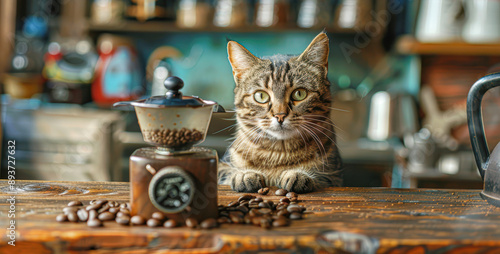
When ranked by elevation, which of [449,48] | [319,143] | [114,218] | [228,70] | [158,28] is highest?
[158,28]

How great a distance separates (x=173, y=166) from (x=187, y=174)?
3 cm

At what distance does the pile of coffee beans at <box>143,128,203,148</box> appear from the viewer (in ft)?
2.54

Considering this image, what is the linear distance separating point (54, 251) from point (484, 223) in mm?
726

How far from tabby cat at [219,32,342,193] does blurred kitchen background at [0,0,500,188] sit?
125cm

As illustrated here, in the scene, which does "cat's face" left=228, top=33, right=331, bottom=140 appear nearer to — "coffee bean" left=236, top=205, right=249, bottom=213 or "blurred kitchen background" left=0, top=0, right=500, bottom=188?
"coffee bean" left=236, top=205, right=249, bottom=213

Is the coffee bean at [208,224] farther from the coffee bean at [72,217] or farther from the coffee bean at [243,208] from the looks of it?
the coffee bean at [72,217]

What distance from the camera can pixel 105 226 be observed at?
722mm

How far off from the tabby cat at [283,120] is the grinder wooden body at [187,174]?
0.70 feet

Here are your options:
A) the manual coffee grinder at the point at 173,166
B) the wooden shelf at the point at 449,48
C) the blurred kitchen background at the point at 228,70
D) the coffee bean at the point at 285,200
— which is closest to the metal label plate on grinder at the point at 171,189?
the manual coffee grinder at the point at 173,166

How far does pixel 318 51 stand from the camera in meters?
1.02

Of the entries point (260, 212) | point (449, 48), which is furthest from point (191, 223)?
point (449, 48)

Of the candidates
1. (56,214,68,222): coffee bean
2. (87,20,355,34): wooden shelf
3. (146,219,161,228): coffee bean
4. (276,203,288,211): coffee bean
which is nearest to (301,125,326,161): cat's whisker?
(276,203,288,211): coffee bean

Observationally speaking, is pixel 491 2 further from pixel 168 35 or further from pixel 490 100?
pixel 168 35

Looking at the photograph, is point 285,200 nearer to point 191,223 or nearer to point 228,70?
point 191,223
